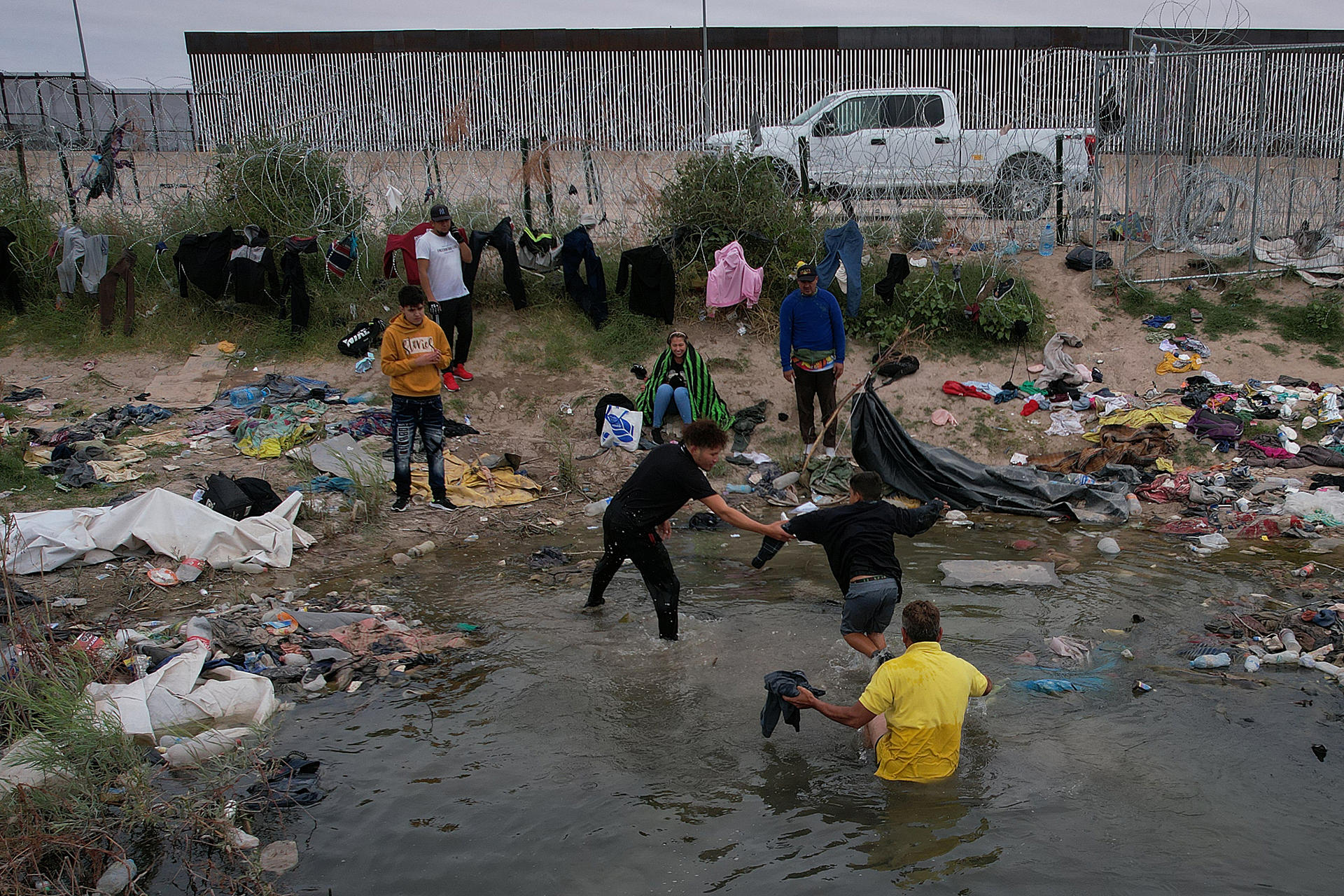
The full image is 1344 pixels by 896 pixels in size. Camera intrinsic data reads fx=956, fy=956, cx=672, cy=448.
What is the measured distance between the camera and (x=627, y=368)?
446 inches

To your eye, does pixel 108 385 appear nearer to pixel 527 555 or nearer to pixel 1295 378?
pixel 527 555

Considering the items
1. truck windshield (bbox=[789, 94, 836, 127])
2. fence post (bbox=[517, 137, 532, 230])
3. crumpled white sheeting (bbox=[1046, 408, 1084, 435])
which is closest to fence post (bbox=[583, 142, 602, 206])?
fence post (bbox=[517, 137, 532, 230])

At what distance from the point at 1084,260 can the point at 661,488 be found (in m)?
9.20

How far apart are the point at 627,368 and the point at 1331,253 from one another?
9028mm

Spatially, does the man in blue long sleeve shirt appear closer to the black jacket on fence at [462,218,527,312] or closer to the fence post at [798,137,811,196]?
the fence post at [798,137,811,196]

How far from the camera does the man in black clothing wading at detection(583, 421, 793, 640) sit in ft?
18.0

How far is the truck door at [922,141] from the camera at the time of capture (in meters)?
12.2

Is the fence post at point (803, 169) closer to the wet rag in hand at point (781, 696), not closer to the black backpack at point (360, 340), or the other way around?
the black backpack at point (360, 340)

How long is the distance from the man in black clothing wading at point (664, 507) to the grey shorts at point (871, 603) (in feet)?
1.74

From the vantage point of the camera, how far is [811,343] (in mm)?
9602

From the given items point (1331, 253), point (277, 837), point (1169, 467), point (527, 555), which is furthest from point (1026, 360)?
point (277, 837)

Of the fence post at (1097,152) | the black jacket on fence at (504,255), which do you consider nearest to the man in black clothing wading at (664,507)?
the black jacket on fence at (504,255)

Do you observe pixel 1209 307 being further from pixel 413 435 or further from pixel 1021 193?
pixel 413 435

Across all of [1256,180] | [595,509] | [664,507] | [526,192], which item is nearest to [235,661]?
[664,507]
